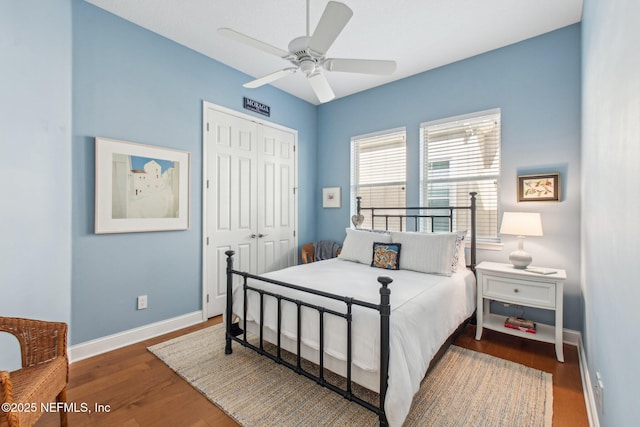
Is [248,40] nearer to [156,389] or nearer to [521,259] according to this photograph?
[156,389]

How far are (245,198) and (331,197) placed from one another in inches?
55.1

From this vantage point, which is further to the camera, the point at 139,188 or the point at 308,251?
the point at 308,251

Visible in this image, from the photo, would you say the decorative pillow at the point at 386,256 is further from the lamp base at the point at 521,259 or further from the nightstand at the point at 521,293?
the lamp base at the point at 521,259

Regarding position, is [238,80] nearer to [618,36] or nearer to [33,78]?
[33,78]

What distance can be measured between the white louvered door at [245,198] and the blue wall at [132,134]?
14cm

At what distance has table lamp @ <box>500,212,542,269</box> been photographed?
255 cm

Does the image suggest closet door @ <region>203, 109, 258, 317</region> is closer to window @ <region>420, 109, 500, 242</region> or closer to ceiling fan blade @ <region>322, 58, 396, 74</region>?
ceiling fan blade @ <region>322, 58, 396, 74</region>

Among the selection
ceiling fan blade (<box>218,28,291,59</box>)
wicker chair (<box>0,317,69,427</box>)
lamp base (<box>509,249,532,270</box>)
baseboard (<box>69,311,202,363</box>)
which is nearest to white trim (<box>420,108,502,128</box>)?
lamp base (<box>509,249,532,270</box>)

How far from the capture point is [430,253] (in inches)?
109

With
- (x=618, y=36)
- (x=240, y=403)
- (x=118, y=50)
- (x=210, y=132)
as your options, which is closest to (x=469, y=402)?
(x=240, y=403)

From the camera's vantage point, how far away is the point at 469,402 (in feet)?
6.08

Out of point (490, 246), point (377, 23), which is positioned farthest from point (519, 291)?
point (377, 23)

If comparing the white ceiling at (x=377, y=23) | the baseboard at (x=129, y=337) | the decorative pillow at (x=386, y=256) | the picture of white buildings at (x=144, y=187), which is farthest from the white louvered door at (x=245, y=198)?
the decorative pillow at (x=386, y=256)

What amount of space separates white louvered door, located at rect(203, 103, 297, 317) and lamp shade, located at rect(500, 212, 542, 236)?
8.94 ft
